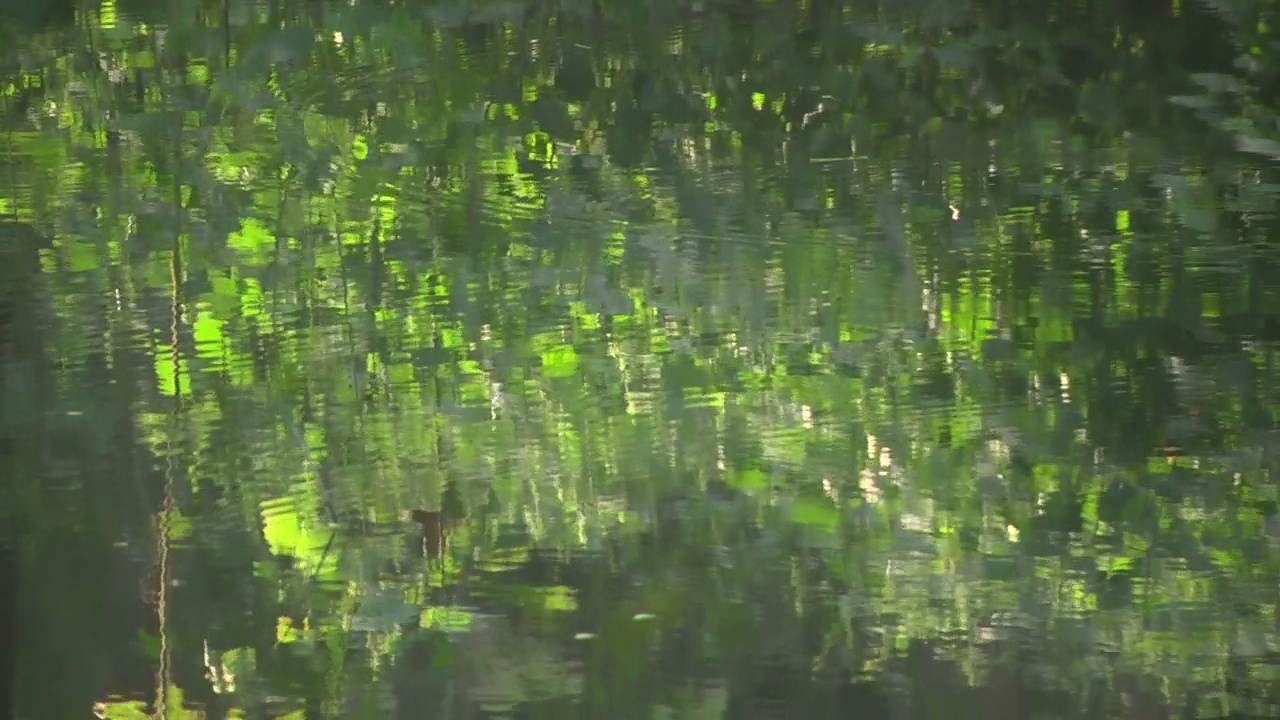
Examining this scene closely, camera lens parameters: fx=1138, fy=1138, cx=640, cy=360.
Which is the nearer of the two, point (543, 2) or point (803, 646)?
point (803, 646)

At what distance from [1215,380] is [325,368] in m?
0.83

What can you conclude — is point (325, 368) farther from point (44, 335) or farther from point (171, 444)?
point (44, 335)

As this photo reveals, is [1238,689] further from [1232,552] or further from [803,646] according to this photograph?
[803,646]

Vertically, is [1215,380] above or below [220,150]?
below

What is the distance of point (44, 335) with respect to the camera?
3.34ft

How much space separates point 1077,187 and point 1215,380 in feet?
0.73

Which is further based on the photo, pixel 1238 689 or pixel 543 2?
pixel 543 2

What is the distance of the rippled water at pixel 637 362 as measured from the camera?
0.99 m

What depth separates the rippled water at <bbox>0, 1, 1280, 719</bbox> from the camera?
0.99 meters

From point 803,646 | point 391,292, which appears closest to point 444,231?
point 391,292

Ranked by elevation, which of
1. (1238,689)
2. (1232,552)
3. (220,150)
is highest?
(220,150)

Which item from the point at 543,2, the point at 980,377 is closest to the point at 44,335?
the point at 543,2

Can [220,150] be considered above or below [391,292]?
above

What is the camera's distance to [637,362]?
3.46ft
